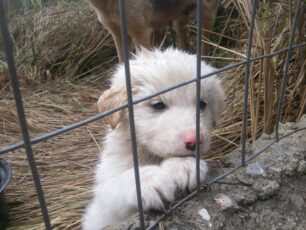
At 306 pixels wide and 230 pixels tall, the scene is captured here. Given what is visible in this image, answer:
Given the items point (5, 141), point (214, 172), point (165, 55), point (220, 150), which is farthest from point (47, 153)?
point (214, 172)

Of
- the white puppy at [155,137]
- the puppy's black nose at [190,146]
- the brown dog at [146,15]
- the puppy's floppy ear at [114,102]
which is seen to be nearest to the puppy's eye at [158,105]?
the white puppy at [155,137]

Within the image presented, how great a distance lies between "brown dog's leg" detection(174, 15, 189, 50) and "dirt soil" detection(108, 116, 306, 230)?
10.3 ft

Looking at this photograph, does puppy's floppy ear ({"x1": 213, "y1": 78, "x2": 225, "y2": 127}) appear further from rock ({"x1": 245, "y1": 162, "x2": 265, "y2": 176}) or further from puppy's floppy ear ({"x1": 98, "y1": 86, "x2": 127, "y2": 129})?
puppy's floppy ear ({"x1": 98, "y1": 86, "x2": 127, "y2": 129})

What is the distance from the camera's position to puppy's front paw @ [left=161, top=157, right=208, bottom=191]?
1439 millimetres

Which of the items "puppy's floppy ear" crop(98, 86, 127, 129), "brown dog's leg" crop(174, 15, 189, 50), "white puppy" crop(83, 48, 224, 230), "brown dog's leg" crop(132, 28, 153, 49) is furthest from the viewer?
"brown dog's leg" crop(174, 15, 189, 50)

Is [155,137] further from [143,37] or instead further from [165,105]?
[143,37]

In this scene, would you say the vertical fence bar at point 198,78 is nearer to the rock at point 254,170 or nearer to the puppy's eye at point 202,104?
the rock at point 254,170

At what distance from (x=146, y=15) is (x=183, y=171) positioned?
121 inches

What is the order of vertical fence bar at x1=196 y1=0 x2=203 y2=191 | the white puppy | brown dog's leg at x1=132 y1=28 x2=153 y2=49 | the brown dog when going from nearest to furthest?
1. vertical fence bar at x1=196 y1=0 x2=203 y2=191
2. the white puppy
3. the brown dog
4. brown dog's leg at x1=132 y1=28 x2=153 y2=49

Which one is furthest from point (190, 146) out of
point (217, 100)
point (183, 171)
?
point (217, 100)

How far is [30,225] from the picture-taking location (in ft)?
7.22

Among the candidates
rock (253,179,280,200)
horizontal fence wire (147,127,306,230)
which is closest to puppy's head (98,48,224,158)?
horizontal fence wire (147,127,306,230)

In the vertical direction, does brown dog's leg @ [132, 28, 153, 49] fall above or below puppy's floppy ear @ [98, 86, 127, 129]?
above

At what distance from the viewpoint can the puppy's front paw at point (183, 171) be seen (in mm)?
1439
